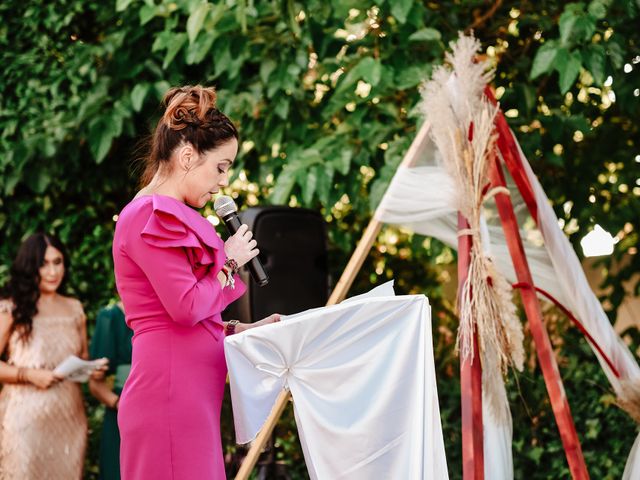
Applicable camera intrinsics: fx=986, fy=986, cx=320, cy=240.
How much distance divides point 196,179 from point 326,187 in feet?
6.33

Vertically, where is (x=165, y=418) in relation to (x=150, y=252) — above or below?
below

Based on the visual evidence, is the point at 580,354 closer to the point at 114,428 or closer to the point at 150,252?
the point at 114,428

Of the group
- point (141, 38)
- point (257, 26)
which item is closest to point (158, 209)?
point (257, 26)

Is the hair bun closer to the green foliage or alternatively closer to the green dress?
the green foliage

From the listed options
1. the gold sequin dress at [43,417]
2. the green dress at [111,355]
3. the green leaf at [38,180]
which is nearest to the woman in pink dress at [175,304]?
the gold sequin dress at [43,417]

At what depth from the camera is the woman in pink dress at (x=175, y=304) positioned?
2.08 metres

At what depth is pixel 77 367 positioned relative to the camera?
4.10m

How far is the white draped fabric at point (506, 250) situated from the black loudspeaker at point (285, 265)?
91 cm

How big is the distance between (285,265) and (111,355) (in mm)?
902

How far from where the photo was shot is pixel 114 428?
4.47m

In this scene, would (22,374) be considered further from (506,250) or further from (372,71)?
(506,250)

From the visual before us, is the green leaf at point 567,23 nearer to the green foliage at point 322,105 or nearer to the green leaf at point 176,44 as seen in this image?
the green foliage at point 322,105

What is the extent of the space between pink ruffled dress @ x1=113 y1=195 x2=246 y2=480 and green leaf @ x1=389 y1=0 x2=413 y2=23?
6.25ft

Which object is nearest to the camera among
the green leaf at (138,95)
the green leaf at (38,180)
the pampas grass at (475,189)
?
the pampas grass at (475,189)
